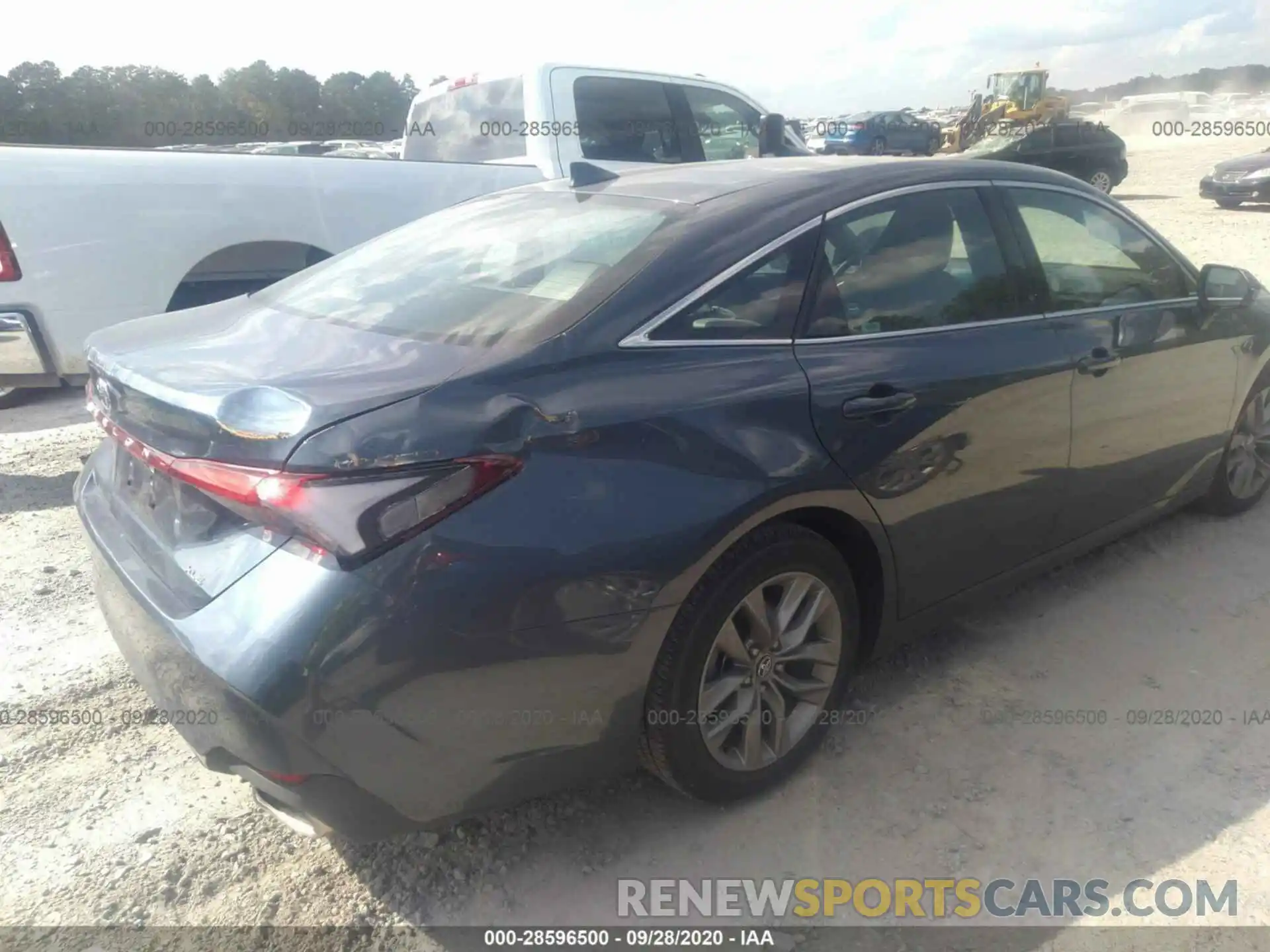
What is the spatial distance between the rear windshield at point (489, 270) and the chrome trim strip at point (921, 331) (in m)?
0.52

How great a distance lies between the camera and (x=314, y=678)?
186 cm

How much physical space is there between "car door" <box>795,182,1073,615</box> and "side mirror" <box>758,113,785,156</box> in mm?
3379

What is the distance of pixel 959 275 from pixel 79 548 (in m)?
3.72

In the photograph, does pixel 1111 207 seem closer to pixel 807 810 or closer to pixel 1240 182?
pixel 807 810

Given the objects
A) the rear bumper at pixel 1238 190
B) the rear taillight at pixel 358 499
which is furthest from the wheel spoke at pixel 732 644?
the rear bumper at pixel 1238 190

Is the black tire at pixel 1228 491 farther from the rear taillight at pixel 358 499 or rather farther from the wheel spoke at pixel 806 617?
the rear taillight at pixel 358 499

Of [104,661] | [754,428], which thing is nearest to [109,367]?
[104,661]

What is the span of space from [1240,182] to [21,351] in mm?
17347

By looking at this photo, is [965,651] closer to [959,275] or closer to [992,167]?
[959,275]

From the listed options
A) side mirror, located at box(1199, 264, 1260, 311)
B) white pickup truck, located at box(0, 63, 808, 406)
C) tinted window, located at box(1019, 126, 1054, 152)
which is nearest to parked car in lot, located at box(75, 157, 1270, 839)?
side mirror, located at box(1199, 264, 1260, 311)

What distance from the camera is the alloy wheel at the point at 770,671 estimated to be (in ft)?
8.00

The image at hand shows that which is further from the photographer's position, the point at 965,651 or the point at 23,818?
the point at 965,651

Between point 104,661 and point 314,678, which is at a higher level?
point 314,678

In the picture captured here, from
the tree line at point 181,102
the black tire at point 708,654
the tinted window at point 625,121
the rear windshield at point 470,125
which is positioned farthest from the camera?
the tree line at point 181,102
